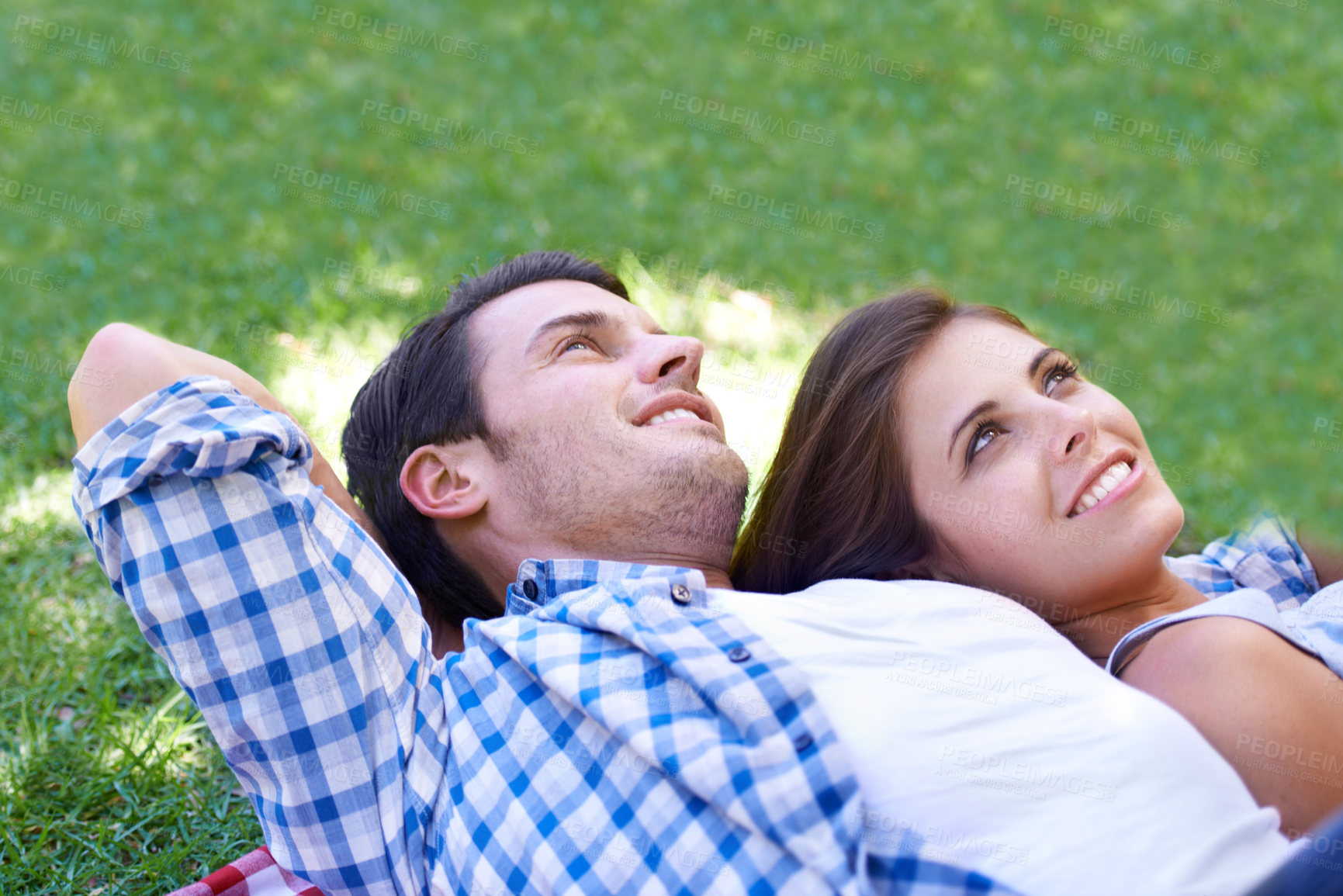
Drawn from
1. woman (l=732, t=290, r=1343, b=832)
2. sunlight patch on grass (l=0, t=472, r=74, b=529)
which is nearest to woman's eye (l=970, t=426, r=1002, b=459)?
woman (l=732, t=290, r=1343, b=832)

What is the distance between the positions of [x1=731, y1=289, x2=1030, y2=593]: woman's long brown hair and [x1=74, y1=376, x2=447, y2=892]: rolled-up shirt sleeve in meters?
1.07

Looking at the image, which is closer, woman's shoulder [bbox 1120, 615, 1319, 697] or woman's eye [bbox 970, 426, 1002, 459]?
woman's shoulder [bbox 1120, 615, 1319, 697]

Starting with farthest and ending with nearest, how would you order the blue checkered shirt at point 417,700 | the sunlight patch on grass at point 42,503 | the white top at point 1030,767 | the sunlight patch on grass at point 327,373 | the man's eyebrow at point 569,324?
the sunlight patch on grass at point 327,373
the sunlight patch on grass at point 42,503
the man's eyebrow at point 569,324
the blue checkered shirt at point 417,700
the white top at point 1030,767

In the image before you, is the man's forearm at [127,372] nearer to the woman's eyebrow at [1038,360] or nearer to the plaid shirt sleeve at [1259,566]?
the woman's eyebrow at [1038,360]

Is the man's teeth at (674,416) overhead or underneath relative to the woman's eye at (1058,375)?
underneath

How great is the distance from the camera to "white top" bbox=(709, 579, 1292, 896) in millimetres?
1825

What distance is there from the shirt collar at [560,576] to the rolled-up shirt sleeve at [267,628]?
388mm

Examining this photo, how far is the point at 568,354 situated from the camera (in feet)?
9.13

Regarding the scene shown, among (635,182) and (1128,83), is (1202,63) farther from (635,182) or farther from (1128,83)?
(635,182)

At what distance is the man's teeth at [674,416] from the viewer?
8.84 feet

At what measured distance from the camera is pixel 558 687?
2.14 meters

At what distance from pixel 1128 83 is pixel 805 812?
20.8 ft

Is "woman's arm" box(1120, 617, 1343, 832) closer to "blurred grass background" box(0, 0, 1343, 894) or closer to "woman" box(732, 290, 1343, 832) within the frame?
"woman" box(732, 290, 1343, 832)

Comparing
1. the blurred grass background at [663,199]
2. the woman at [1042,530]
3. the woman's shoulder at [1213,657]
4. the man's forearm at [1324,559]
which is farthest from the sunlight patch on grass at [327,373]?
the man's forearm at [1324,559]
